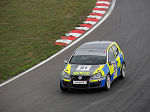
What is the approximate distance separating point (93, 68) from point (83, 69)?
1.19 feet

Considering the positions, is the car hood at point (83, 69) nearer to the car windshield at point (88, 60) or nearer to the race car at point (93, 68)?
the race car at point (93, 68)

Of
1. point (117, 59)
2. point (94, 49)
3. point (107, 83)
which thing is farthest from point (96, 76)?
point (117, 59)

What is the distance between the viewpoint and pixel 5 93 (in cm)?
1432

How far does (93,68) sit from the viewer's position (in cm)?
1373

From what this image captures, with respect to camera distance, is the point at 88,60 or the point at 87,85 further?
the point at 88,60

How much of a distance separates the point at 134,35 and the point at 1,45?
7.49 meters

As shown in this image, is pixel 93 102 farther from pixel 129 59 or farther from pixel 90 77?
pixel 129 59

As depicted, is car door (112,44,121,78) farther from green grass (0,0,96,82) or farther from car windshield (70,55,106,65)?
green grass (0,0,96,82)

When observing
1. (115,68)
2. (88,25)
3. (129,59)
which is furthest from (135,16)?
(115,68)

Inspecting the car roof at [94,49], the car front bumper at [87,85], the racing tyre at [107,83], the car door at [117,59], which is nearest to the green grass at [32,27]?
the car roof at [94,49]

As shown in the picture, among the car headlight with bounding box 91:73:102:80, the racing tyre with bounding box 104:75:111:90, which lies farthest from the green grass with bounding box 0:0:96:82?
the racing tyre with bounding box 104:75:111:90

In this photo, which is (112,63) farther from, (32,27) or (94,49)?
(32,27)

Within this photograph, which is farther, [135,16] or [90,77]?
[135,16]

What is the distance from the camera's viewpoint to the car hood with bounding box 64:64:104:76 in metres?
13.5
